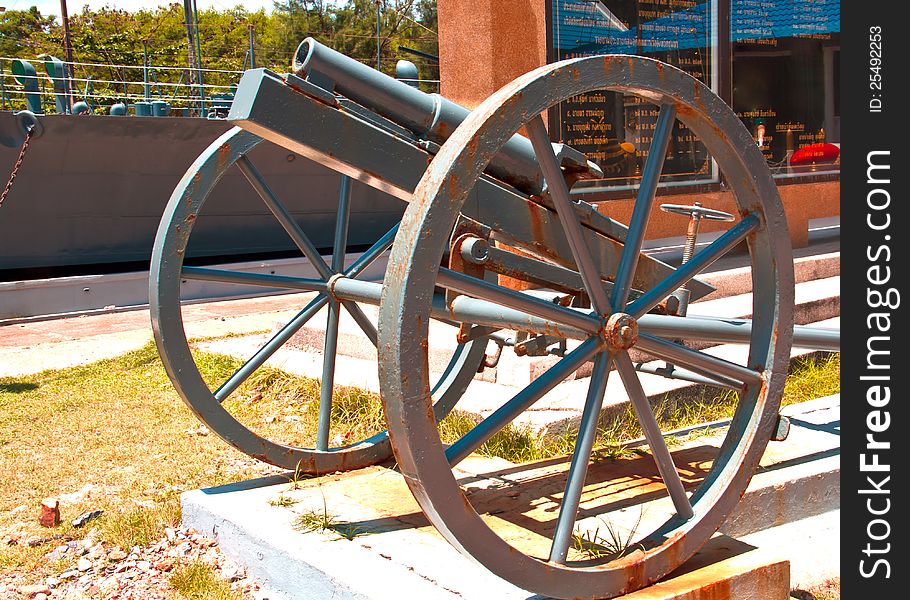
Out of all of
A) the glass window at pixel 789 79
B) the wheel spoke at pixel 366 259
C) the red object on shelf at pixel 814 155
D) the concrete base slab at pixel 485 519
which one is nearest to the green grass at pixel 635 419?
the concrete base slab at pixel 485 519

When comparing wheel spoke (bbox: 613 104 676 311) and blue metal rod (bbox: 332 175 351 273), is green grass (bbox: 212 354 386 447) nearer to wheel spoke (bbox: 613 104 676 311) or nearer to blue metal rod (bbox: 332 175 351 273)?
blue metal rod (bbox: 332 175 351 273)

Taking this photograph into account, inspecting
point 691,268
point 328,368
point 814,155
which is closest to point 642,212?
point 691,268

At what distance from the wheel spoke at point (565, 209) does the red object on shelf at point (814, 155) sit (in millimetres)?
7882

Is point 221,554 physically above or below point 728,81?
below

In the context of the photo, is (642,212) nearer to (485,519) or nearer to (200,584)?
(485,519)

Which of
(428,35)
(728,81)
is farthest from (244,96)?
(428,35)

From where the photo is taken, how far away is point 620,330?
2.55 metres

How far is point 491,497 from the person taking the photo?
3240 mm

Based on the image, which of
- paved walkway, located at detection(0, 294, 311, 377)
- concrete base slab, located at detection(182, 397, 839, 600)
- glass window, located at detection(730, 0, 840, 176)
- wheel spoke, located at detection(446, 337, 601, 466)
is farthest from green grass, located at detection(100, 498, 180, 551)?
glass window, located at detection(730, 0, 840, 176)

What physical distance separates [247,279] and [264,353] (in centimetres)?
27
